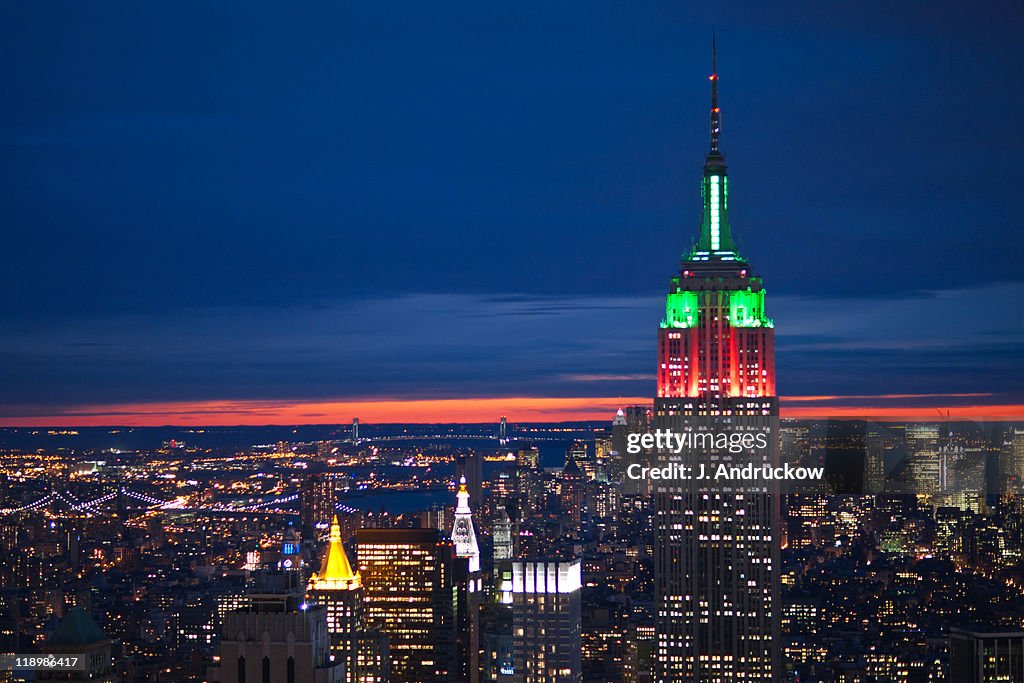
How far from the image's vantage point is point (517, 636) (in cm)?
2469

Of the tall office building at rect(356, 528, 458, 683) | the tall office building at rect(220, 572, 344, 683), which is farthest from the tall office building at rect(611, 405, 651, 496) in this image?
the tall office building at rect(220, 572, 344, 683)

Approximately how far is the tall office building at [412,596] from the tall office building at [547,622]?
1392 mm

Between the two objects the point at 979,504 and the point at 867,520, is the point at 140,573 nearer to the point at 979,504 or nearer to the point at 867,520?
the point at 867,520

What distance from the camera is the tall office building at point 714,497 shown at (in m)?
22.1

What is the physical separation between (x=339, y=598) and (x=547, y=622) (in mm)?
2720

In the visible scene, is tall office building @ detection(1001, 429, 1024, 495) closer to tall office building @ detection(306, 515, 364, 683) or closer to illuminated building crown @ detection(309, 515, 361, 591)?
tall office building @ detection(306, 515, 364, 683)

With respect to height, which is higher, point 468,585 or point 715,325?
point 715,325

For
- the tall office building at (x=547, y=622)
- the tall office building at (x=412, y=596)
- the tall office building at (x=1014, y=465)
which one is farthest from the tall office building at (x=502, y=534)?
the tall office building at (x=1014, y=465)

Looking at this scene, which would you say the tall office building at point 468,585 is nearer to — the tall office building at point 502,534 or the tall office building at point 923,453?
the tall office building at point 502,534

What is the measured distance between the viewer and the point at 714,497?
2262 centimetres

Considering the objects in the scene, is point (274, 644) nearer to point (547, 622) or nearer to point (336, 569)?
point (336, 569)

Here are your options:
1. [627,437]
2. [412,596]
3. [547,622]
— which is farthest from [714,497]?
[412,596]

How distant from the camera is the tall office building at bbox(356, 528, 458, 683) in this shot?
25688mm

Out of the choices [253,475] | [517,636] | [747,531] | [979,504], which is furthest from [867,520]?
[253,475]
